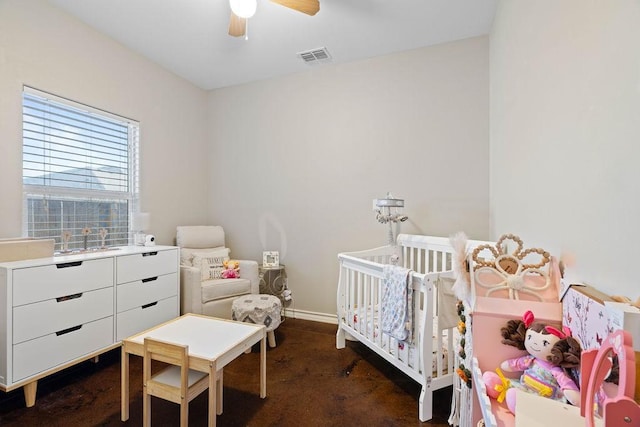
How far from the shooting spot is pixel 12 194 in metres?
2.05

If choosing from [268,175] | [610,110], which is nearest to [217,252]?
[268,175]

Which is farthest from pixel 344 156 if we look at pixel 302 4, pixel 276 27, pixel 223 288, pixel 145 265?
pixel 145 265

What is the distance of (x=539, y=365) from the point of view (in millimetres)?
786

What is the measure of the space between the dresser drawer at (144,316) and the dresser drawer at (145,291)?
0.15 ft

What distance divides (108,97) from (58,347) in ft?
6.75

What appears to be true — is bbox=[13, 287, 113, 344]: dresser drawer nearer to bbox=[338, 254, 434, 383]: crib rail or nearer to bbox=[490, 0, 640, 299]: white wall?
bbox=[338, 254, 434, 383]: crib rail

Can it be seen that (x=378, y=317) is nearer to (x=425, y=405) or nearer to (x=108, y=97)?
(x=425, y=405)

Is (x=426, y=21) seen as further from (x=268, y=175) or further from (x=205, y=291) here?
(x=205, y=291)

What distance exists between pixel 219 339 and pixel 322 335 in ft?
4.66

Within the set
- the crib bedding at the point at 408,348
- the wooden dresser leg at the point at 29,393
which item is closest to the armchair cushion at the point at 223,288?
the wooden dresser leg at the point at 29,393

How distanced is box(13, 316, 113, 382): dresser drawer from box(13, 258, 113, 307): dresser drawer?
0.83 feet

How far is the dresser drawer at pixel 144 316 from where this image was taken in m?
2.26

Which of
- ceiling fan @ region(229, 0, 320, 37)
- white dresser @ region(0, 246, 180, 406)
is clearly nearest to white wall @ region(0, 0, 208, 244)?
white dresser @ region(0, 246, 180, 406)

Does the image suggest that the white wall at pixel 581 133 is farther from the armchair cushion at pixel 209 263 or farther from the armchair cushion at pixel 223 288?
the armchair cushion at pixel 209 263
